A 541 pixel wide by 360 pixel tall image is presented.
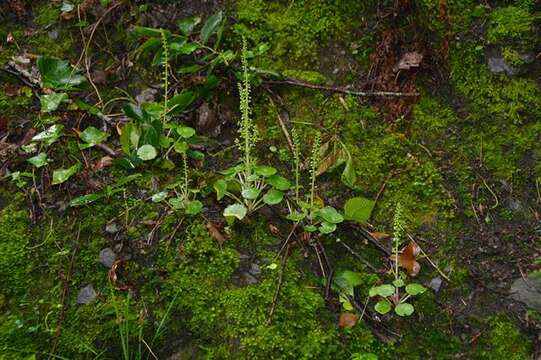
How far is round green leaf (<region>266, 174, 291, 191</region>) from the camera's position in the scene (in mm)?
2676

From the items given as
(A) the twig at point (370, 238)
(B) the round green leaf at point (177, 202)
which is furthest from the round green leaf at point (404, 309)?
(B) the round green leaf at point (177, 202)

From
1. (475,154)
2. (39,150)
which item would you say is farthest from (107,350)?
(475,154)

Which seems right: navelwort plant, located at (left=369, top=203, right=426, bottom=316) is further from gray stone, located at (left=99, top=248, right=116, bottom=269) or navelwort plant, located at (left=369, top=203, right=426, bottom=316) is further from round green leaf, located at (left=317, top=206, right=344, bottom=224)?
gray stone, located at (left=99, top=248, right=116, bottom=269)

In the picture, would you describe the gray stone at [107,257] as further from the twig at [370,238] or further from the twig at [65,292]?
the twig at [370,238]

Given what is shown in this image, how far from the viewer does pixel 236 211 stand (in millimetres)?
2598

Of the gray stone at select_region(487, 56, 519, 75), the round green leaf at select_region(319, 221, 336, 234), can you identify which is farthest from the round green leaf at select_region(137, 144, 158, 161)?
the gray stone at select_region(487, 56, 519, 75)

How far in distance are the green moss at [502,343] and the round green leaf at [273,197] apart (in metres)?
1.19

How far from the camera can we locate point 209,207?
280 centimetres

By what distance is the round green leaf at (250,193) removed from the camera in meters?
2.58

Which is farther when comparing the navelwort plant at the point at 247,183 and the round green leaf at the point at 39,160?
the round green leaf at the point at 39,160

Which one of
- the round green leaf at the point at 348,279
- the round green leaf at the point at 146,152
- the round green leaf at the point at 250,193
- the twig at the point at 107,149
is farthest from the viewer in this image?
the twig at the point at 107,149

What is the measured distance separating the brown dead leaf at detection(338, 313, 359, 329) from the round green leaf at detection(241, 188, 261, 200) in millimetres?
743

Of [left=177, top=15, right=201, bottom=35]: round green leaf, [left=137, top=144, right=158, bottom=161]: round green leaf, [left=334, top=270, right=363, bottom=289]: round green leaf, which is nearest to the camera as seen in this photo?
[left=334, top=270, right=363, bottom=289]: round green leaf

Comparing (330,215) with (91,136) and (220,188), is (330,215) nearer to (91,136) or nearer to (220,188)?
(220,188)
